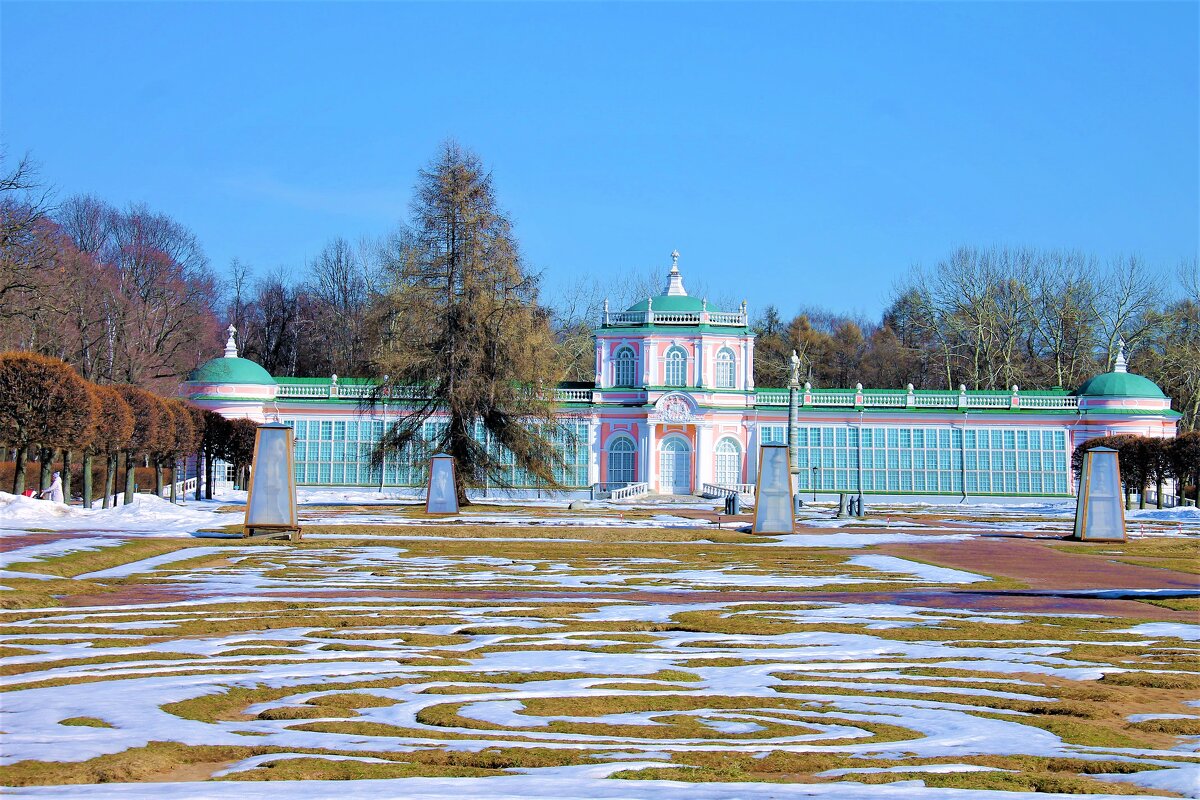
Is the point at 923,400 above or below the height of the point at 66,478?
above

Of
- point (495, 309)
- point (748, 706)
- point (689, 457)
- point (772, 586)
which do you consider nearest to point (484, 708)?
point (748, 706)

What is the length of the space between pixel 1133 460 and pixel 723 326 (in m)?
22.3

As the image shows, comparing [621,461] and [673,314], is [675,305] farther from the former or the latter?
[621,461]

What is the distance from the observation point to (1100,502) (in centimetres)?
3562

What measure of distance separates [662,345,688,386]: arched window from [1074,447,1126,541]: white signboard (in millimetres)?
37196

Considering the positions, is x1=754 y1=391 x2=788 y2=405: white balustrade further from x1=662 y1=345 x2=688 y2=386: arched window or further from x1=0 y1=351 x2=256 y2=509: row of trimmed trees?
x1=0 y1=351 x2=256 y2=509: row of trimmed trees

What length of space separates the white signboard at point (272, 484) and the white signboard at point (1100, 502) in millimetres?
20928

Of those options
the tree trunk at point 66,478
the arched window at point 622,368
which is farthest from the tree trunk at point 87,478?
the arched window at point 622,368

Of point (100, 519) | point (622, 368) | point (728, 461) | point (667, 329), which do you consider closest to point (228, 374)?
point (622, 368)

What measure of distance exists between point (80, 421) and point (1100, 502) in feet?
96.5

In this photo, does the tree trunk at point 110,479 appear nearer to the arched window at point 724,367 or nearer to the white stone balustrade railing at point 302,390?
the white stone balustrade railing at point 302,390

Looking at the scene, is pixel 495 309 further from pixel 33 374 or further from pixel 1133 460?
pixel 1133 460

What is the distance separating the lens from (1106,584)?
870 inches

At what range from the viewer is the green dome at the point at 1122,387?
231ft
